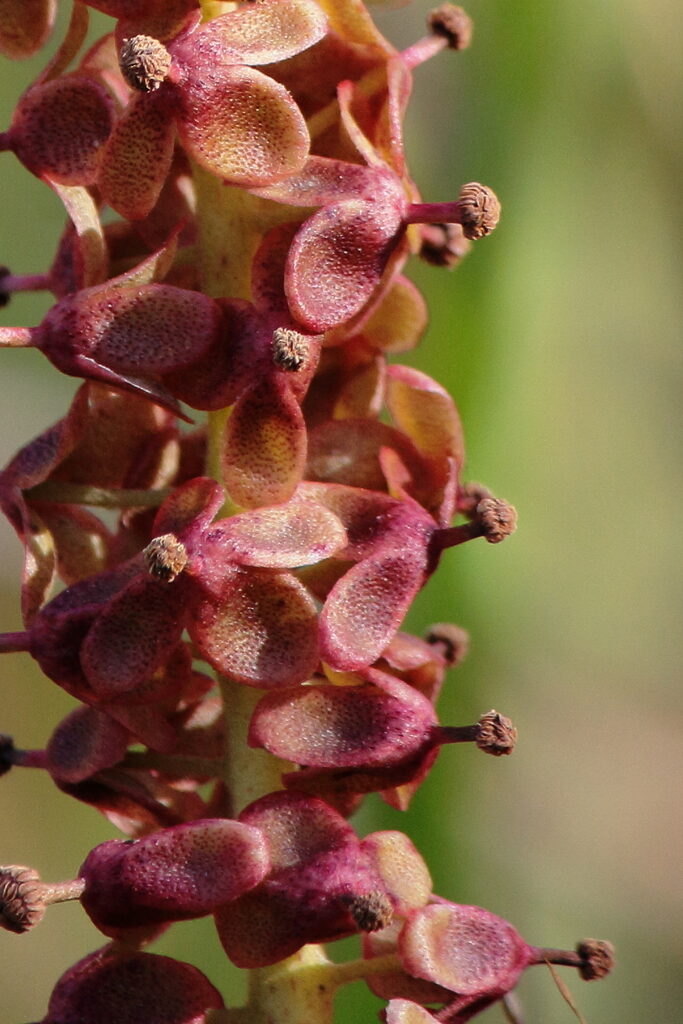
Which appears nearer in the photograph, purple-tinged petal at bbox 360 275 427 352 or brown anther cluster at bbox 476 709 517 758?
brown anther cluster at bbox 476 709 517 758

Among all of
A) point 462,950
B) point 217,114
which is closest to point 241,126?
point 217,114

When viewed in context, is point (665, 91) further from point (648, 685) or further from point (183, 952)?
point (183, 952)

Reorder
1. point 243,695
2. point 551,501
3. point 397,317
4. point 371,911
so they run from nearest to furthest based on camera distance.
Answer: point 371,911 < point 243,695 < point 397,317 < point 551,501

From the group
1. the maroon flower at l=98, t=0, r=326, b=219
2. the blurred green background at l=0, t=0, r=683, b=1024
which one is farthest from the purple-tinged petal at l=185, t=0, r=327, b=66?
the blurred green background at l=0, t=0, r=683, b=1024

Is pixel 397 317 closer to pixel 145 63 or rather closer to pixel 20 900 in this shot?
pixel 145 63

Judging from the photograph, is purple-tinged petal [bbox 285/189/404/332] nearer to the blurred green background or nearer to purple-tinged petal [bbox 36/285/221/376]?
purple-tinged petal [bbox 36/285/221/376]

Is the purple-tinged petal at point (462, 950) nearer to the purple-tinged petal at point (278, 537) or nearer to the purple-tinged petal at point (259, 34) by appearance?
the purple-tinged petal at point (278, 537)

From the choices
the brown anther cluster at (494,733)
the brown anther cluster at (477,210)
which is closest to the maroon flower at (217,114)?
the brown anther cluster at (477,210)
